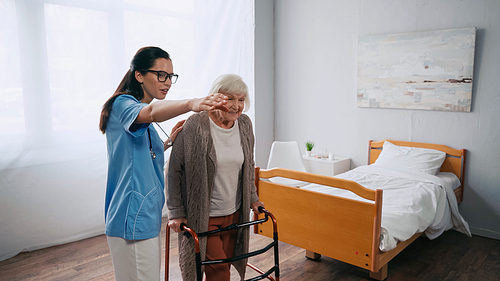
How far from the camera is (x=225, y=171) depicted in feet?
5.67

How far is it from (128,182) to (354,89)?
3299 mm

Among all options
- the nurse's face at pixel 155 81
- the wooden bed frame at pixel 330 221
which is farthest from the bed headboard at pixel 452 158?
the nurse's face at pixel 155 81

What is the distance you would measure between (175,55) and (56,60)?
121cm

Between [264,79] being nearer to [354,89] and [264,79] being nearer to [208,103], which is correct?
[354,89]

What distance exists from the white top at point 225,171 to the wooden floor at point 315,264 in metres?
1.05

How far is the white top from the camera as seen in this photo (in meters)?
1.72

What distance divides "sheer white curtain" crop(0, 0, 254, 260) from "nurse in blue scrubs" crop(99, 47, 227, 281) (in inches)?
84.5

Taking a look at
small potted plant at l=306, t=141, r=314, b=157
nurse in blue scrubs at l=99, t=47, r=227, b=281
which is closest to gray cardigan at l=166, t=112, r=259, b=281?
nurse in blue scrubs at l=99, t=47, r=227, b=281

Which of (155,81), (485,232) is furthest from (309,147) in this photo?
(155,81)

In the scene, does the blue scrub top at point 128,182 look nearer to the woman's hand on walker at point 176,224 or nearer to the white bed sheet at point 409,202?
the woman's hand on walker at point 176,224

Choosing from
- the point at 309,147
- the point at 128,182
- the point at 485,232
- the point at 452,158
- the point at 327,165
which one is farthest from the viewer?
the point at 309,147

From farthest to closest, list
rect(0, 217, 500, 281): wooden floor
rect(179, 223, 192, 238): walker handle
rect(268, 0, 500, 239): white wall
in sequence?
rect(268, 0, 500, 239): white wall → rect(0, 217, 500, 281): wooden floor → rect(179, 223, 192, 238): walker handle

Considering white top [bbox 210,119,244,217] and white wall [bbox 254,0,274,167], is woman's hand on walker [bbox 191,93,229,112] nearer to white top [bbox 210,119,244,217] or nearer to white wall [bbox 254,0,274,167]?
white top [bbox 210,119,244,217]

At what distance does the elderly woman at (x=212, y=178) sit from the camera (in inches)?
65.8
